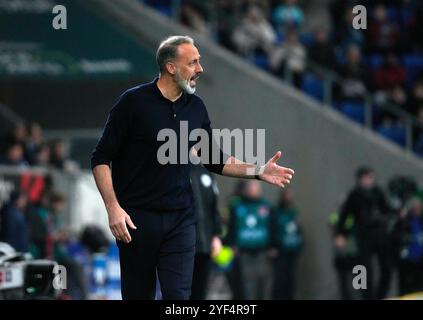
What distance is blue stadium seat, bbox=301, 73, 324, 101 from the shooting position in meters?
21.1

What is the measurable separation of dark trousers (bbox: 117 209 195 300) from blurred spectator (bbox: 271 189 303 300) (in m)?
10.5

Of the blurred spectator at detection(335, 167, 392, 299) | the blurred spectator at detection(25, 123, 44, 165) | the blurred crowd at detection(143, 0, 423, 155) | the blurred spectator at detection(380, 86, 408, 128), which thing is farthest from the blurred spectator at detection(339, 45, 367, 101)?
the blurred spectator at detection(25, 123, 44, 165)

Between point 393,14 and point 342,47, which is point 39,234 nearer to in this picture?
point 342,47

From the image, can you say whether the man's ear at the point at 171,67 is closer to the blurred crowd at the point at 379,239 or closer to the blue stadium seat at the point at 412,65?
the blurred crowd at the point at 379,239

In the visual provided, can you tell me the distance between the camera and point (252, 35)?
2106 cm

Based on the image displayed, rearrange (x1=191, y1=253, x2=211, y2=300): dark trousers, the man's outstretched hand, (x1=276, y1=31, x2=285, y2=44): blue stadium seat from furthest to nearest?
(x1=276, y1=31, x2=285, y2=44): blue stadium seat → (x1=191, y1=253, x2=211, y2=300): dark trousers → the man's outstretched hand

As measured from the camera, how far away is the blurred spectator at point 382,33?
2141cm

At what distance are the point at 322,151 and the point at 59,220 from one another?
14.7ft

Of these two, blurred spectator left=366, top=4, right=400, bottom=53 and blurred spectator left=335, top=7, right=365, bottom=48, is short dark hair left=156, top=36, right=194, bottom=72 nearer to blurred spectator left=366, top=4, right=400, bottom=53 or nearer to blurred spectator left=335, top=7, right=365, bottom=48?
blurred spectator left=335, top=7, right=365, bottom=48

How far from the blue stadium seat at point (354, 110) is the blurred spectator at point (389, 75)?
427 mm

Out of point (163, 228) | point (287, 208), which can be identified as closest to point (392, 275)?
point (287, 208)

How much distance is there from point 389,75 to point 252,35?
7.65ft

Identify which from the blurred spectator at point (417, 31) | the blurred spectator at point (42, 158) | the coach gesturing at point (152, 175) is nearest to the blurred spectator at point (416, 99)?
the blurred spectator at point (417, 31)

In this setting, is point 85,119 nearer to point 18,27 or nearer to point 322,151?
point 18,27
